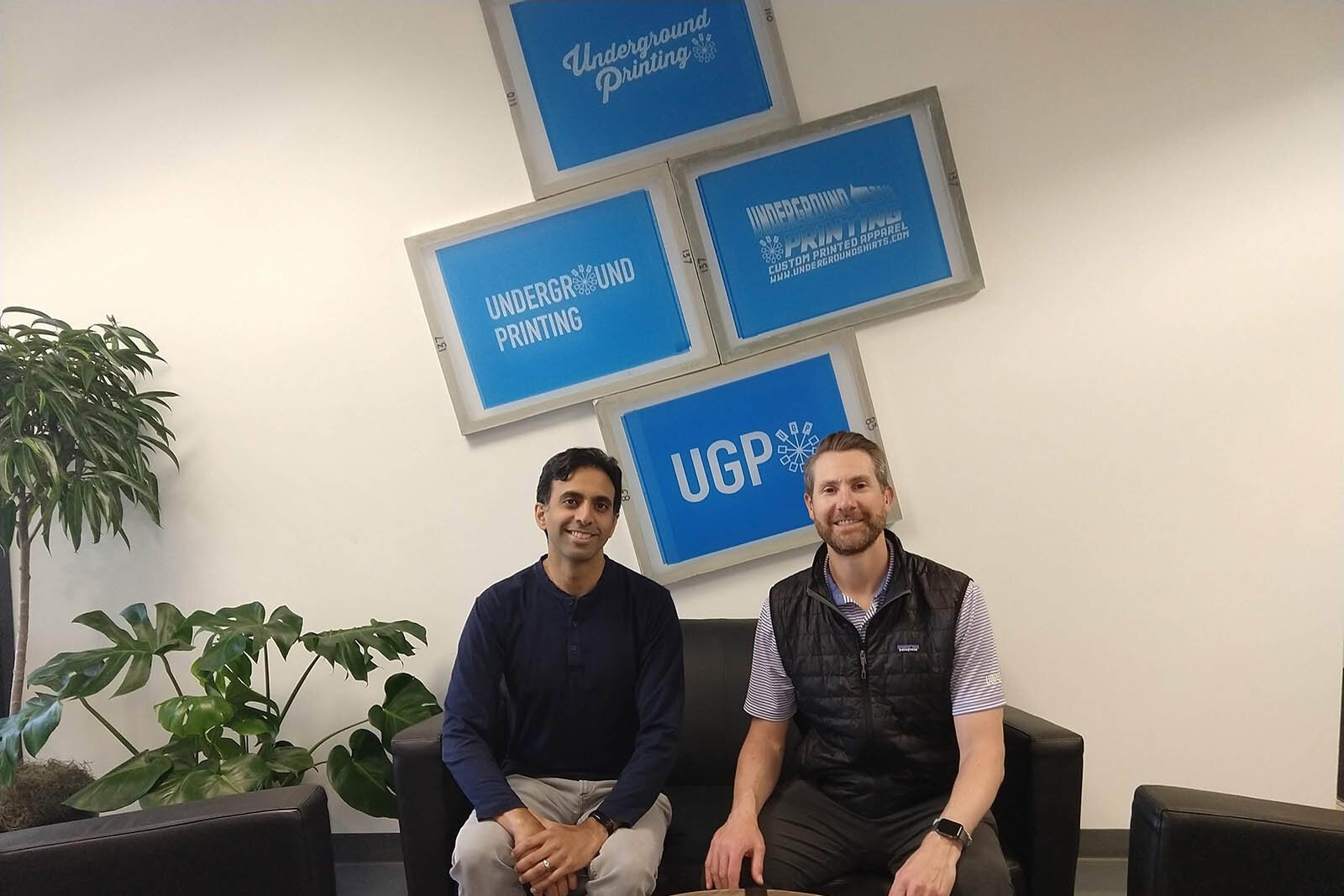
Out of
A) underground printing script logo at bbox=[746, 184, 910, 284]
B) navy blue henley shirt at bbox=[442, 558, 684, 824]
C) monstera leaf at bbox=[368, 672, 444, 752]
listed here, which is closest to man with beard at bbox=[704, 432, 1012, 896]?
navy blue henley shirt at bbox=[442, 558, 684, 824]

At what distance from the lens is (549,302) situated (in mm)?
2693

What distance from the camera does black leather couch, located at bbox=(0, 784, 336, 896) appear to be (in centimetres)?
174

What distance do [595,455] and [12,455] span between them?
1.65 meters

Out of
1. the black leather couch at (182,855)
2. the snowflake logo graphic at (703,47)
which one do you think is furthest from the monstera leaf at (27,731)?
the snowflake logo graphic at (703,47)

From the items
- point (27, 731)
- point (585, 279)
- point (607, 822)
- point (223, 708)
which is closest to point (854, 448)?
point (607, 822)

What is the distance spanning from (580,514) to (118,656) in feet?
4.50

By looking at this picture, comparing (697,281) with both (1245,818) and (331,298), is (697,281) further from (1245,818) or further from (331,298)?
(1245,818)

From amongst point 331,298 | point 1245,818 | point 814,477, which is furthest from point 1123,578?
point 331,298

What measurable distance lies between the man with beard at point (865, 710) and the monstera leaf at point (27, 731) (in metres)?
1.68

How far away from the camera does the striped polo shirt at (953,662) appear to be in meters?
1.84

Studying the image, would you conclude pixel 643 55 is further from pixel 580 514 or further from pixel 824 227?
pixel 580 514

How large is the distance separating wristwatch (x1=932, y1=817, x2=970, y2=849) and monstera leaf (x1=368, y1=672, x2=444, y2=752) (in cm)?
140

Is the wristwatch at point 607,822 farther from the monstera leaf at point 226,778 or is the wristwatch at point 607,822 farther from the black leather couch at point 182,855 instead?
the monstera leaf at point 226,778

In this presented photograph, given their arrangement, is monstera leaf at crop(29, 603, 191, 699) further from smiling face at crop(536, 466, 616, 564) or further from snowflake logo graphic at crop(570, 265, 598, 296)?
snowflake logo graphic at crop(570, 265, 598, 296)
